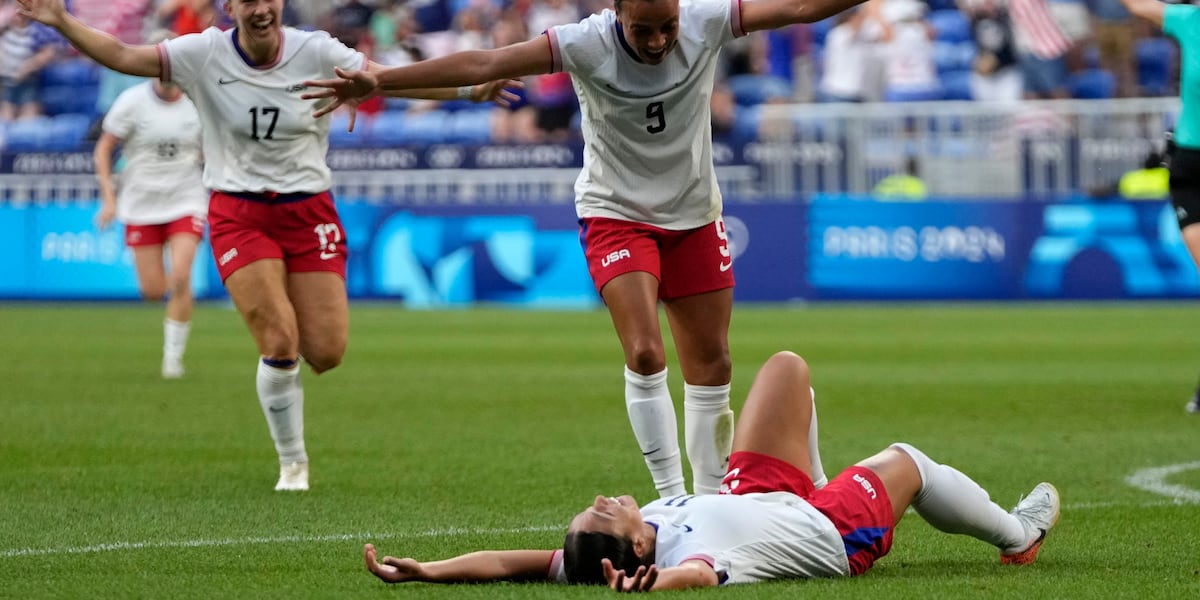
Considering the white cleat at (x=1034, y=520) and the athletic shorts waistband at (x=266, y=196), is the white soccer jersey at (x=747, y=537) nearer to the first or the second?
the white cleat at (x=1034, y=520)

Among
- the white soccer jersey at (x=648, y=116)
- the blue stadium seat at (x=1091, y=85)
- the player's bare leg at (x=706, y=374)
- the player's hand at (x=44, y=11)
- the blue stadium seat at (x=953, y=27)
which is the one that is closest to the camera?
the white soccer jersey at (x=648, y=116)

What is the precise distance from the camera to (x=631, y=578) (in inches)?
218

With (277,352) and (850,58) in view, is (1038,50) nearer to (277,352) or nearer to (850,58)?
(850,58)

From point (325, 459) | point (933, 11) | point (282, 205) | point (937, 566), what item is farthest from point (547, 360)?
point (933, 11)

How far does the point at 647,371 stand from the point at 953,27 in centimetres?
2121

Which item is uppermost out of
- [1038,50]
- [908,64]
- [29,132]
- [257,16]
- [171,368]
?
[257,16]

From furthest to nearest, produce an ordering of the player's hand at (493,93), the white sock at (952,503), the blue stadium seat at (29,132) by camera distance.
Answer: the blue stadium seat at (29,132) → the player's hand at (493,93) → the white sock at (952,503)

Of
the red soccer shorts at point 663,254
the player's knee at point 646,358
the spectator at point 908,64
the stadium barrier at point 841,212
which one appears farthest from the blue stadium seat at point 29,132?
the player's knee at point 646,358

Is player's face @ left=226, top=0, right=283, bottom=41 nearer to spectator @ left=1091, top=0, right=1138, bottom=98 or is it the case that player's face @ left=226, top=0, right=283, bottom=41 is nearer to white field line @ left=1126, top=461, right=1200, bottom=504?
white field line @ left=1126, top=461, right=1200, bottom=504

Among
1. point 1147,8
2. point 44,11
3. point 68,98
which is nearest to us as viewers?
point 44,11

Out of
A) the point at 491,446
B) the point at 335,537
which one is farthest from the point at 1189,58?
the point at 335,537

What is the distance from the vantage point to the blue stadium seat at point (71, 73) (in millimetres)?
30188

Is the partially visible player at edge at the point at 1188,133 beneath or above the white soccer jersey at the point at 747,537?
above

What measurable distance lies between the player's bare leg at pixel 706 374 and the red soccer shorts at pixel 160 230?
30.1ft
